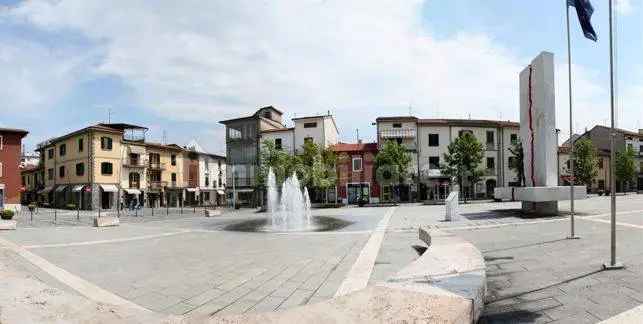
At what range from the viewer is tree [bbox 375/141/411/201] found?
154 ft

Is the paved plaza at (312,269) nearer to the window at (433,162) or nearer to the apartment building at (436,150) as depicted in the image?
the apartment building at (436,150)

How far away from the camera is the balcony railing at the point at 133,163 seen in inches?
2120

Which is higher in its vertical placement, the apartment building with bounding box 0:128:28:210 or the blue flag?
the blue flag

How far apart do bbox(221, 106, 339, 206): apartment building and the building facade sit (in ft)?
11.0

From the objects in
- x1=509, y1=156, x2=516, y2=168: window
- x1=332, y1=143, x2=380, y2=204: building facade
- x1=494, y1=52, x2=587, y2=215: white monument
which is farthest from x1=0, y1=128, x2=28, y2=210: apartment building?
x1=509, y1=156, x2=516, y2=168: window

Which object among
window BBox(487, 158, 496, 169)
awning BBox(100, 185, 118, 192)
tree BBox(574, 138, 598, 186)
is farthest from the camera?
window BBox(487, 158, 496, 169)

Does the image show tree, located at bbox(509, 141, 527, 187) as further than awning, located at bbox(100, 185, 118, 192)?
No

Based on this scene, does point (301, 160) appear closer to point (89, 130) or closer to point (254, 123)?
point (254, 123)

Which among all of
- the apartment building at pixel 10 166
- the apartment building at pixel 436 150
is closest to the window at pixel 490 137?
the apartment building at pixel 436 150

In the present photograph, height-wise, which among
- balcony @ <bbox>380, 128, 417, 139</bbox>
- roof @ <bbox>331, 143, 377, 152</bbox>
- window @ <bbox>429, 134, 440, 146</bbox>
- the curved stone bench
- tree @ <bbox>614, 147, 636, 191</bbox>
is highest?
balcony @ <bbox>380, 128, 417, 139</bbox>

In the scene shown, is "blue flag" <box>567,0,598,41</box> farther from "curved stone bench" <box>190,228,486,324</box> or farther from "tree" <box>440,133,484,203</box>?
"tree" <box>440,133,484,203</box>

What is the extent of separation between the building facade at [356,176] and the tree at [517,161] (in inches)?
671

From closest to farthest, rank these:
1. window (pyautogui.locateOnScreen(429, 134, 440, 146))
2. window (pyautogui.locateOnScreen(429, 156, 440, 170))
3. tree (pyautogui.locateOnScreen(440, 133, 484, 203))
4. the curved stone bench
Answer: the curved stone bench → tree (pyautogui.locateOnScreen(440, 133, 484, 203)) → window (pyautogui.locateOnScreen(429, 156, 440, 170)) → window (pyautogui.locateOnScreen(429, 134, 440, 146))

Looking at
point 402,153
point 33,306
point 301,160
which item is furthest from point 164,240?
point 402,153
